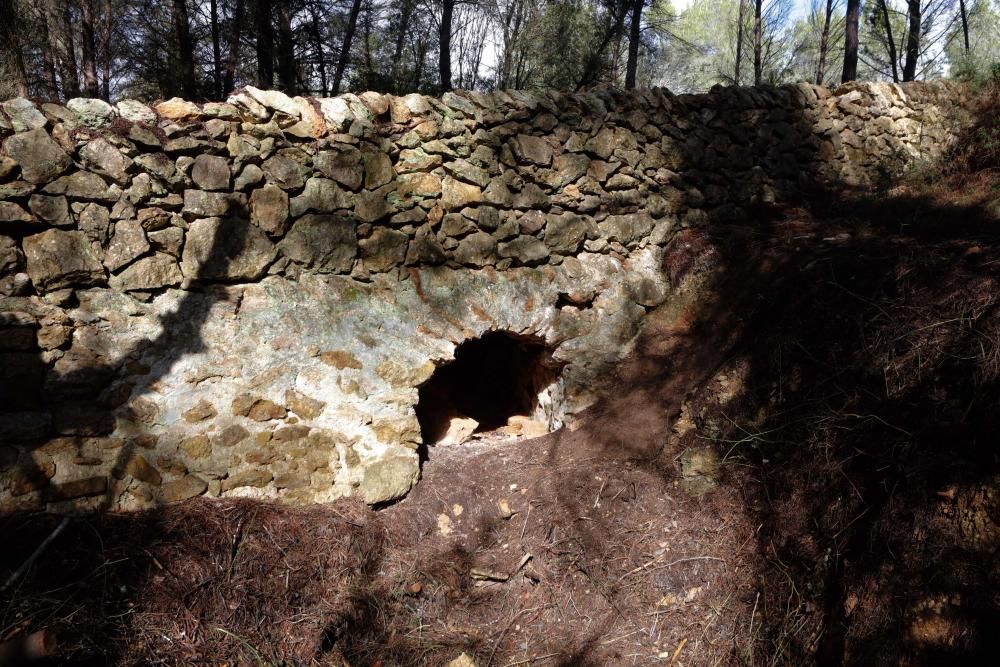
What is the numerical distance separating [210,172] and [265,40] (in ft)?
15.8

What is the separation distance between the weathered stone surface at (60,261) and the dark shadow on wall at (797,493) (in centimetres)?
63

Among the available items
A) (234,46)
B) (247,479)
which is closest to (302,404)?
(247,479)

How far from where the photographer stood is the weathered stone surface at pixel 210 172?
4.43m

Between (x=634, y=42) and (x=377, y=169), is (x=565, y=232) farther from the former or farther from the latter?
(x=634, y=42)

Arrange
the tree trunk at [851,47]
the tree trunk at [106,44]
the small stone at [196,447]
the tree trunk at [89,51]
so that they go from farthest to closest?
the tree trunk at [851,47], the tree trunk at [106,44], the tree trunk at [89,51], the small stone at [196,447]

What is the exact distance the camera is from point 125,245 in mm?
4184

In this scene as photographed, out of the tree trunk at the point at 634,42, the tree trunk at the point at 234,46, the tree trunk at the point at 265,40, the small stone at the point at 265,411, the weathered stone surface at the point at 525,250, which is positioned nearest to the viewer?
the small stone at the point at 265,411

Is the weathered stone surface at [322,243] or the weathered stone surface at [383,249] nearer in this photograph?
the weathered stone surface at [322,243]

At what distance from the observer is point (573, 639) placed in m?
3.66

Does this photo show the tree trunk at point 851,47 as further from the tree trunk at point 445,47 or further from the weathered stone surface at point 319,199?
the weathered stone surface at point 319,199

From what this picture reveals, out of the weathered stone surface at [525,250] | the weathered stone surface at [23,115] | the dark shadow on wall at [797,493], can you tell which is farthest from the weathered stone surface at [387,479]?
the weathered stone surface at [23,115]

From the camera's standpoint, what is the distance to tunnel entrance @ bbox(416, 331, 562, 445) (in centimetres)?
585

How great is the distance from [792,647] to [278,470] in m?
3.39

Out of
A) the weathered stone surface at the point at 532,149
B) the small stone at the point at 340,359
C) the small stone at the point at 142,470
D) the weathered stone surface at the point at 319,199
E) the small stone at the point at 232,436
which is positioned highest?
the weathered stone surface at the point at 532,149
